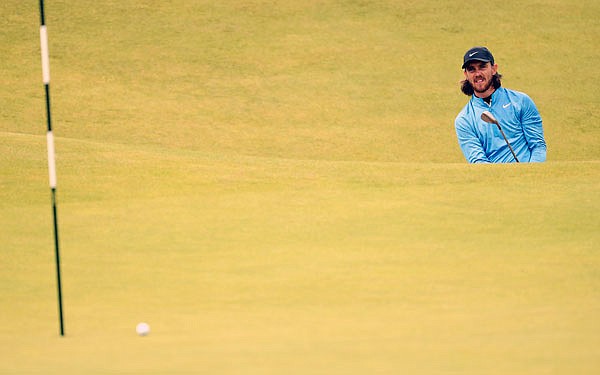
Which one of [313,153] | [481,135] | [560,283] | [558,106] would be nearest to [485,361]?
[560,283]

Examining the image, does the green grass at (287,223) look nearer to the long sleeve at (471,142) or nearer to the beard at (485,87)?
the long sleeve at (471,142)

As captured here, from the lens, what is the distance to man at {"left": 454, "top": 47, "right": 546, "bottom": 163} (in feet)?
28.3

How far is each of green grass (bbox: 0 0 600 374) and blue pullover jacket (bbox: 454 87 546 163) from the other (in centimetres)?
51

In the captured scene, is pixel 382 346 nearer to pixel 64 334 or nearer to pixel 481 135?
pixel 64 334

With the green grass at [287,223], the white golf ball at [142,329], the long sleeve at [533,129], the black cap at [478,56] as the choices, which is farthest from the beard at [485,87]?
the white golf ball at [142,329]

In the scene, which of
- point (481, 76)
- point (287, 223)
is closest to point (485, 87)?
point (481, 76)

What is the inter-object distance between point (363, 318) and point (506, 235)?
2.03 meters

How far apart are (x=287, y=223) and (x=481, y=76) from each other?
2.92 meters

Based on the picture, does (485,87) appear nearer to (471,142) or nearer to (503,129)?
(503,129)

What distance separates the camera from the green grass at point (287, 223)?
3.85m

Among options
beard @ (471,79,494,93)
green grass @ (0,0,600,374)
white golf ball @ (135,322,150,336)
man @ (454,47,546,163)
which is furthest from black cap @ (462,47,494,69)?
white golf ball @ (135,322,150,336)

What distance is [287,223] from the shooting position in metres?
6.48

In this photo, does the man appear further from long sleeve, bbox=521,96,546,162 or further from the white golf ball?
the white golf ball

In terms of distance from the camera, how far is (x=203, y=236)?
621cm
